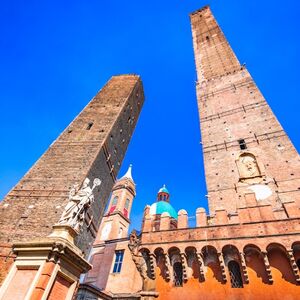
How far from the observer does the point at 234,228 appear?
353 inches

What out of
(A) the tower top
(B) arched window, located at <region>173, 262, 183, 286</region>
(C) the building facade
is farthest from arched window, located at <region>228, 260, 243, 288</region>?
(A) the tower top

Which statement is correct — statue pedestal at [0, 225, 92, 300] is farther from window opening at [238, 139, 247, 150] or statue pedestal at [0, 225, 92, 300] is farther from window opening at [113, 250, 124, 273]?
window opening at [113, 250, 124, 273]

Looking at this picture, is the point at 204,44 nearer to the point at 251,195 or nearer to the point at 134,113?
the point at 134,113

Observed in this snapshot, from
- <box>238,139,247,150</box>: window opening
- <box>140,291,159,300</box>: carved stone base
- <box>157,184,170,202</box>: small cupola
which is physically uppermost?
<box>157,184,170,202</box>: small cupola

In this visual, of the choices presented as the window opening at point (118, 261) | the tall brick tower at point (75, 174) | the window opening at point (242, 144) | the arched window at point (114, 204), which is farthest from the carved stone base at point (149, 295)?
the arched window at point (114, 204)

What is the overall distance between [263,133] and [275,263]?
8323 mm

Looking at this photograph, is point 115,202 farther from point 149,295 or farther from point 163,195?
point 149,295

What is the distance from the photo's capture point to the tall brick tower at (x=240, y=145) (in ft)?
37.9

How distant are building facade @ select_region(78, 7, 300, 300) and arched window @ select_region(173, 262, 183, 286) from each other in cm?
3

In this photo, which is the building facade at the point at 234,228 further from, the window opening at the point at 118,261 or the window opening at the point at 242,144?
the window opening at the point at 118,261

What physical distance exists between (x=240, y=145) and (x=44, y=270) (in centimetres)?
1275

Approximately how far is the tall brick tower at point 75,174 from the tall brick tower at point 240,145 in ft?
21.2

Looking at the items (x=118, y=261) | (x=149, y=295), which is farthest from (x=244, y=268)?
(x=118, y=261)

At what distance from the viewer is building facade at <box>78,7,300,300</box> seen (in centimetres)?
800
